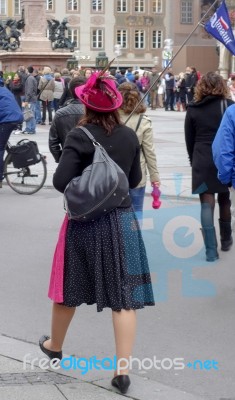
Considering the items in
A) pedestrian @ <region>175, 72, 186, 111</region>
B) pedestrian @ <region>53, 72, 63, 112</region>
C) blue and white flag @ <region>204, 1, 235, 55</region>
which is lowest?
pedestrian @ <region>175, 72, 186, 111</region>

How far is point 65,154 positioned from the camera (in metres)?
5.42

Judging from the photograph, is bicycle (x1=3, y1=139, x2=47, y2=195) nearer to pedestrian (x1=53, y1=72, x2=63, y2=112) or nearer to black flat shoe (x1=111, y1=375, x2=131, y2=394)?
black flat shoe (x1=111, y1=375, x2=131, y2=394)

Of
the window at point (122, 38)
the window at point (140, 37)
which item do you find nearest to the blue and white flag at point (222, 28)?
the window at point (122, 38)

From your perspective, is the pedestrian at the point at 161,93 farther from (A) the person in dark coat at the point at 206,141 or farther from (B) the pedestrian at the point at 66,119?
(B) the pedestrian at the point at 66,119

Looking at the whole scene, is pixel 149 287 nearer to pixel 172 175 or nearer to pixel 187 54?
pixel 172 175

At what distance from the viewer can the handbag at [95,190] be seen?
5.31 meters

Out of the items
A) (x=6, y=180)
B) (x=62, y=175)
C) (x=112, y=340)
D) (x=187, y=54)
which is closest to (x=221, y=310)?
(x=112, y=340)

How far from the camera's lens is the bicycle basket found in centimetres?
1369

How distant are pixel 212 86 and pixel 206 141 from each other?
1.70 feet

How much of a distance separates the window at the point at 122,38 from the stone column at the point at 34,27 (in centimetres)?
5149

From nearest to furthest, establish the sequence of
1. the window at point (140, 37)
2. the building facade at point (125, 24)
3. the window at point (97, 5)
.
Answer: the building facade at point (125, 24), the window at point (97, 5), the window at point (140, 37)

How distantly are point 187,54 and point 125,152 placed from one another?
68.2 metres

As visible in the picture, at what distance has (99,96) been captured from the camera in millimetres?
5465

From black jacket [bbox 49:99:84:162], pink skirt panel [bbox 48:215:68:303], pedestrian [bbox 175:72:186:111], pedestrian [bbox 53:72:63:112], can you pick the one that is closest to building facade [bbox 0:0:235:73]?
pedestrian [bbox 175:72:186:111]
